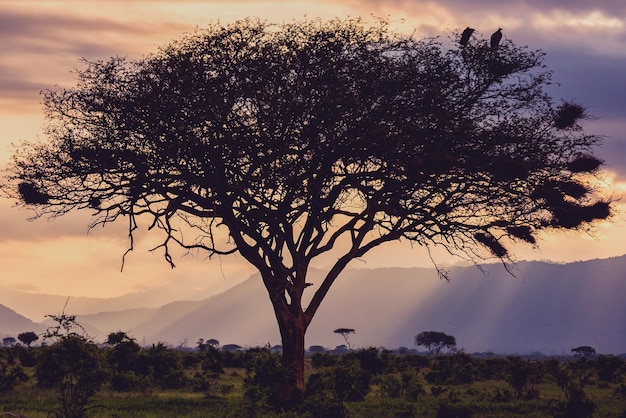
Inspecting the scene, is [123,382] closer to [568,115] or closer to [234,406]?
[234,406]

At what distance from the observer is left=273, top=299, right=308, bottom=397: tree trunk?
87.0 ft

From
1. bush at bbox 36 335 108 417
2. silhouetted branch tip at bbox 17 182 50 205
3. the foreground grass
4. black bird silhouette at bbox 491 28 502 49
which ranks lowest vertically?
the foreground grass

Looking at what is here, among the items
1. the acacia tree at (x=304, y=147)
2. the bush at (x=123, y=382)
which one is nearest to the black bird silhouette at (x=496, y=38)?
the acacia tree at (x=304, y=147)

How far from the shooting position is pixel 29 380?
128 feet

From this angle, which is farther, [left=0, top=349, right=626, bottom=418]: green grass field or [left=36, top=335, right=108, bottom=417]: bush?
[left=0, top=349, right=626, bottom=418]: green grass field

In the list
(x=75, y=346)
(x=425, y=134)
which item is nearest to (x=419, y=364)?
(x=425, y=134)

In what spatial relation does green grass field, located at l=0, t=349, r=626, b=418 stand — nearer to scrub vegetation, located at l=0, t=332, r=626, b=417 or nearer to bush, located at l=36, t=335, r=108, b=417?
scrub vegetation, located at l=0, t=332, r=626, b=417

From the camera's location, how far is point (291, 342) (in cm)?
2659

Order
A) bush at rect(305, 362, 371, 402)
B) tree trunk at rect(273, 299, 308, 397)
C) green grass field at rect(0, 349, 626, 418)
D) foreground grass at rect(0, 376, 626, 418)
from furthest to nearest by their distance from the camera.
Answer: bush at rect(305, 362, 371, 402) → tree trunk at rect(273, 299, 308, 397) → foreground grass at rect(0, 376, 626, 418) → green grass field at rect(0, 349, 626, 418)

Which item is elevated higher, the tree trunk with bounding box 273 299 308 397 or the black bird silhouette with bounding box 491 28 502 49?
the black bird silhouette with bounding box 491 28 502 49

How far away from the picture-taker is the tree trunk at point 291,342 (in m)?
26.5

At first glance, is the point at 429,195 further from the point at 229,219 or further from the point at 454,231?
the point at 229,219

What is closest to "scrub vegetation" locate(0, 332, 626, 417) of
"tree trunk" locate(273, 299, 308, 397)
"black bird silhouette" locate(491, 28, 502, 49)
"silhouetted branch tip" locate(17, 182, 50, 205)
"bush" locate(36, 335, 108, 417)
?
"bush" locate(36, 335, 108, 417)

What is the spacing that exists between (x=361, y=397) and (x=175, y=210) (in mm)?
10380
